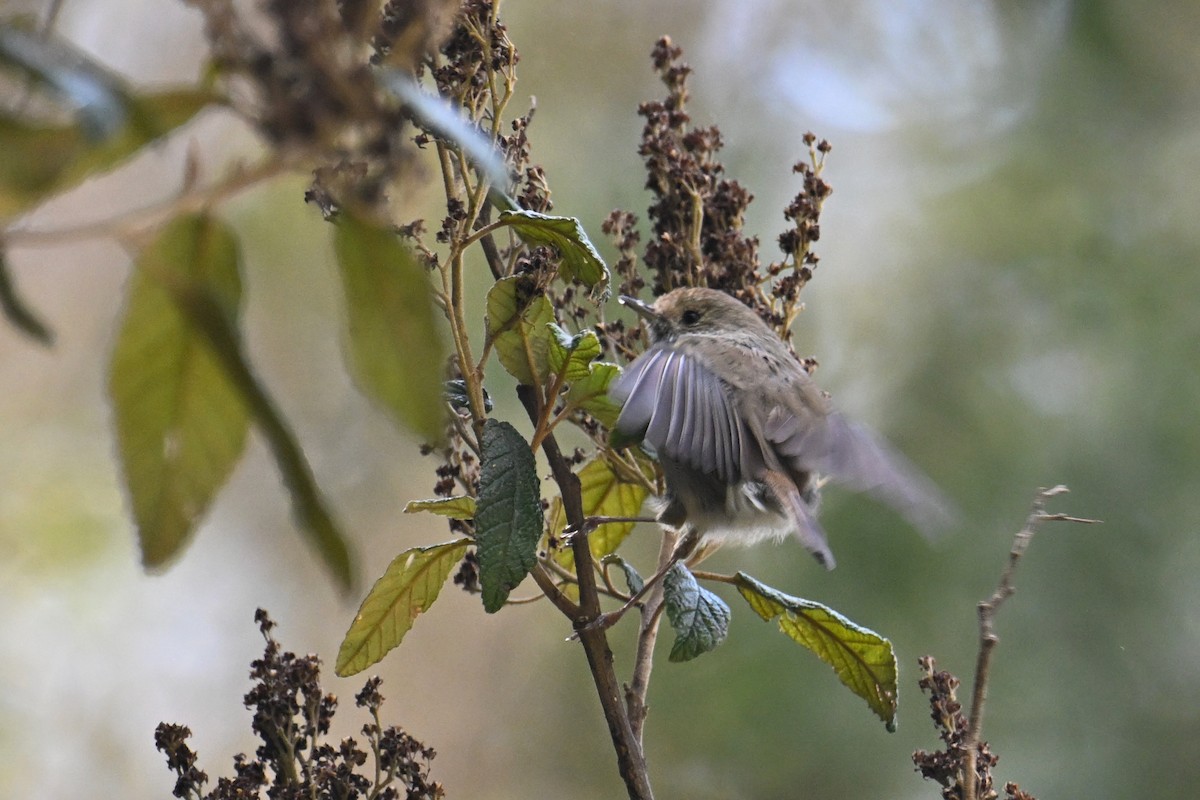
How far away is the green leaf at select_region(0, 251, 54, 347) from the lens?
0.45m

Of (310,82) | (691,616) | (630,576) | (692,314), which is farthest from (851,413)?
(310,82)

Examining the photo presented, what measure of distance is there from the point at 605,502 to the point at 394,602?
0.35 metres

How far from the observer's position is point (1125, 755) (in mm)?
2760

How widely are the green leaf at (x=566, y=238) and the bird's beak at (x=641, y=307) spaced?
405 millimetres

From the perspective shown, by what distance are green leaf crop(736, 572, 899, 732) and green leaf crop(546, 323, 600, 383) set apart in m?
0.27

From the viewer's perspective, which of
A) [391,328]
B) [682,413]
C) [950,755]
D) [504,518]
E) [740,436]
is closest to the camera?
A: [391,328]

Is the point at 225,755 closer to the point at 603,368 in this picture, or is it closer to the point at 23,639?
the point at 23,639

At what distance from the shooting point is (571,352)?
1.05 metres

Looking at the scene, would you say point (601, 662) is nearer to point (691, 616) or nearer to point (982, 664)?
point (691, 616)

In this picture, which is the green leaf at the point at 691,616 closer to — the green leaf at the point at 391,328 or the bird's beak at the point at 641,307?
the bird's beak at the point at 641,307

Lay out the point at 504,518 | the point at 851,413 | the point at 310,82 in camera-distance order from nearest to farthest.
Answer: the point at 310,82 < the point at 504,518 < the point at 851,413

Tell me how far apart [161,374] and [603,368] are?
572 millimetres

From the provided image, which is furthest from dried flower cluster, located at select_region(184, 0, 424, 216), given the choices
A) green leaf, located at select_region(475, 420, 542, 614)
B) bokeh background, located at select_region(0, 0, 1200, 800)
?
bokeh background, located at select_region(0, 0, 1200, 800)

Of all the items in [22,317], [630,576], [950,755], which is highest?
[630,576]
